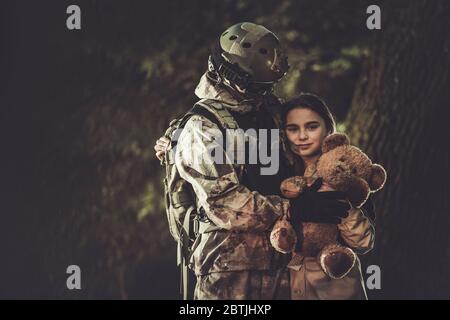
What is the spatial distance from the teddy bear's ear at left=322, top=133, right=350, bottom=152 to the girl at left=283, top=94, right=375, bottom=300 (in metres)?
0.12

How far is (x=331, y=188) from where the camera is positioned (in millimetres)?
7047

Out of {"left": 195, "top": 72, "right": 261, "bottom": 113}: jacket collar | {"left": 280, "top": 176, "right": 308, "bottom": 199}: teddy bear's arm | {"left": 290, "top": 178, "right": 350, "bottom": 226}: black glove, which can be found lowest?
{"left": 290, "top": 178, "right": 350, "bottom": 226}: black glove

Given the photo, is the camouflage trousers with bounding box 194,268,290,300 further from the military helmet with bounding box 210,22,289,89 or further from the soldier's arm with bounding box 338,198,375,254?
the military helmet with bounding box 210,22,289,89

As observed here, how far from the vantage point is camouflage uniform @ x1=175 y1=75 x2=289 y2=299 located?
704cm

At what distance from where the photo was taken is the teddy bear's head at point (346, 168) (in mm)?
6988

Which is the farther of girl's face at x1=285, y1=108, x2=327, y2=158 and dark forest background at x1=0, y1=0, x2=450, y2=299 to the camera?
dark forest background at x1=0, y1=0, x2=450, y2=299

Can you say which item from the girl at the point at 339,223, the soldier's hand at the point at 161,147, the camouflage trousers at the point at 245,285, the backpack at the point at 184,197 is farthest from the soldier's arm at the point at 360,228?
the soldier's hand at the point at 161,147

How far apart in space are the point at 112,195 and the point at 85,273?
50cm

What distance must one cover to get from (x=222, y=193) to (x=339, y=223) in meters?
0.69

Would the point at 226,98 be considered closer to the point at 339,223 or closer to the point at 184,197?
the point at 184,197
